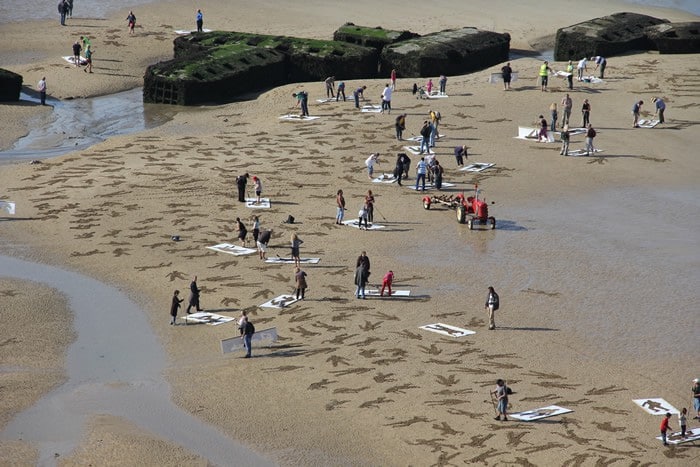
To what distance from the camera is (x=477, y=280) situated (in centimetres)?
3922

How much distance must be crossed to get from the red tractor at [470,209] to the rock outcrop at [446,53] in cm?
2296

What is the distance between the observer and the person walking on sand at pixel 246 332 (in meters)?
33.3

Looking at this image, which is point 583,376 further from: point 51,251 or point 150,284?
point 51,251

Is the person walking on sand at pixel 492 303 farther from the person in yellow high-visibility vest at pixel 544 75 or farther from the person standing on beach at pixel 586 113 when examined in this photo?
the person in yellow high-visibility vest at pixel 544 75

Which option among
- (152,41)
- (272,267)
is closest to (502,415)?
(272,267)

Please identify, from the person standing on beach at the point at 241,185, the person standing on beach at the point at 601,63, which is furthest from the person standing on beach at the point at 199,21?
the person standing on beach at the point at 241,185

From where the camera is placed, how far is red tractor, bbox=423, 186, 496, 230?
146 ft

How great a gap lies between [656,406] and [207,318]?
44.2 feet

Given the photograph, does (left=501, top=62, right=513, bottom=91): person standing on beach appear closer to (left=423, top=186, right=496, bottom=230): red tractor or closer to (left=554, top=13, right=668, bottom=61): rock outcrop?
(left=554, top=13, right=668, bottom=61): rock outcrop

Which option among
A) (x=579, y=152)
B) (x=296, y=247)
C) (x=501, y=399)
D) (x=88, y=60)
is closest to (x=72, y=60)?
(x=88, y=60)

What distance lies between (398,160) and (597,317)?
49.5 feet

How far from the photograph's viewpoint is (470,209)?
45.0 metres

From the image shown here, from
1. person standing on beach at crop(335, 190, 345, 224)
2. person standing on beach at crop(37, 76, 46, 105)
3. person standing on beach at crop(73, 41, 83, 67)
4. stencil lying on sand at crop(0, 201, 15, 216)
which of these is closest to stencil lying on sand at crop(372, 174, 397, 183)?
person standing on beach at crop(335, 190, 345, 224)

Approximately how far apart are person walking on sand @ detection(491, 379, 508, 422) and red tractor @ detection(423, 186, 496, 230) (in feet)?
50.4
